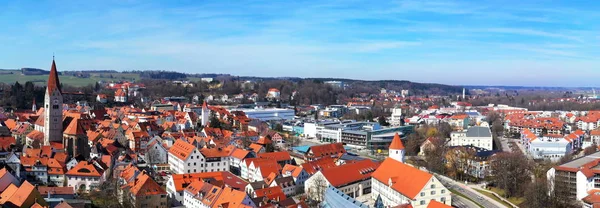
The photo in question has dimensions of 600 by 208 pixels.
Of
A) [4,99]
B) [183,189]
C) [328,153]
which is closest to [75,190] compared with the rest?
[183,189]

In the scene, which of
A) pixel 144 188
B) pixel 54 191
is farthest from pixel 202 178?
pixel 54 191

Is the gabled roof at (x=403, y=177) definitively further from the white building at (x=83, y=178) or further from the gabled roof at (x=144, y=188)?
the white building at (x=83, y=178)

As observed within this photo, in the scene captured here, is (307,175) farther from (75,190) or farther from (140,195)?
(75,190)

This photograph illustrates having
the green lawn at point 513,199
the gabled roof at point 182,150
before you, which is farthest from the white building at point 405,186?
the gabled roof at point 182,150

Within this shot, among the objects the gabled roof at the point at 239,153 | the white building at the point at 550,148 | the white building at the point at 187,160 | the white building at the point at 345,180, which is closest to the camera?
the white building at the point at 345,180

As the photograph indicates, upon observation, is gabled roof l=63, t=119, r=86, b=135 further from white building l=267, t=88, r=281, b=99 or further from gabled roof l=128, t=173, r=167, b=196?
white building l=267, t=88, r=281, b=99

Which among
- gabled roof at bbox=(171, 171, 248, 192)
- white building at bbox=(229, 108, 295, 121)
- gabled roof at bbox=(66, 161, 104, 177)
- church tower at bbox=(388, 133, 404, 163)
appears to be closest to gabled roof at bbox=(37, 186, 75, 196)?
gabled roof at bbox=(66, 161, 104, 177)

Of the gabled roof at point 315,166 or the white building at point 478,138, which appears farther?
the white building at point 478,138
